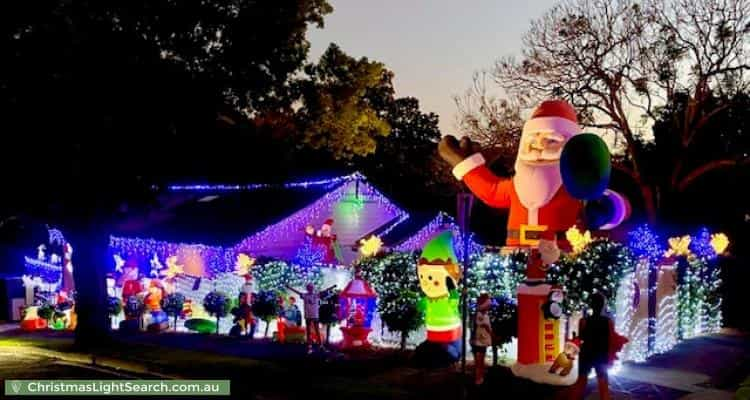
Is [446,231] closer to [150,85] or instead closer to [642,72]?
[150,85]

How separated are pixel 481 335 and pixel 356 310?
16.7ft

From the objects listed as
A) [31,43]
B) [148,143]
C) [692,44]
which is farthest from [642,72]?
[31,43]

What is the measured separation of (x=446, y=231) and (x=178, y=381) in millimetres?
5312

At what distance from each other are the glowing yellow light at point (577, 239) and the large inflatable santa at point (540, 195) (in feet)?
1.09

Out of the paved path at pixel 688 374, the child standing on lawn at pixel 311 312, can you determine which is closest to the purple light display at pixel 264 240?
the child standing on lawn at pixel 311 312

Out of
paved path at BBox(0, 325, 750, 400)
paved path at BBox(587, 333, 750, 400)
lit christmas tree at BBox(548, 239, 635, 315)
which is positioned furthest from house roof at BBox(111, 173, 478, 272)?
lit christmas tree at BBox(548, 239, 635, 315)

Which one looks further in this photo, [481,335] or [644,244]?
[644,244]

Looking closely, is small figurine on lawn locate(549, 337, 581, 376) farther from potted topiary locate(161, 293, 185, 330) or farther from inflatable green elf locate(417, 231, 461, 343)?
potted topiary locate(161, 293, 185, 330)

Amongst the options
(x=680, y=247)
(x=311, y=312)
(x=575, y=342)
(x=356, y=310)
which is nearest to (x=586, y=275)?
(x=575, y=342)

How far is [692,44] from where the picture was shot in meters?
27.1

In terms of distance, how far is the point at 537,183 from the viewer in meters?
16.4

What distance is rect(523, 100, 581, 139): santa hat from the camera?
16.4 metres

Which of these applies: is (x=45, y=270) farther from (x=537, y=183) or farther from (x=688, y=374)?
(x=688, y=374)

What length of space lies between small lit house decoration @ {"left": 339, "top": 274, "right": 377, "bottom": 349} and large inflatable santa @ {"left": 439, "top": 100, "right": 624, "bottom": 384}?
9.94 feet
